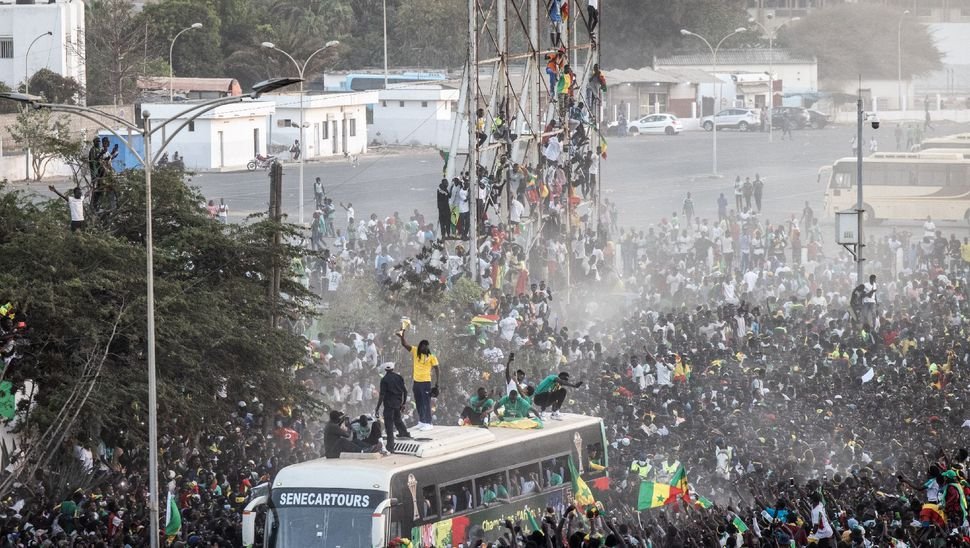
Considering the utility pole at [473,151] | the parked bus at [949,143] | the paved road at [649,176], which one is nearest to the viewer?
the utility pole at [473,151]

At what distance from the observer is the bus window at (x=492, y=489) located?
52.3 ft

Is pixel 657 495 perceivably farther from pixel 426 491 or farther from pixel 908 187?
pixel 908 187

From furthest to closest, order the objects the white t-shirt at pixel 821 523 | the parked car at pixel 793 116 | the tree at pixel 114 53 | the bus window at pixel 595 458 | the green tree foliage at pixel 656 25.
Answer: the green tree foliage at pixel 656 25 < the parked car at pixel 793 116 < the tree at pixel 114 53 < the bus window at pixel 595 458 < the white t-shirt at pixel 821 523

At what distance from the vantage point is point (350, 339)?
25.6 m

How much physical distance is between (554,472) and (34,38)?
4675 centimetres

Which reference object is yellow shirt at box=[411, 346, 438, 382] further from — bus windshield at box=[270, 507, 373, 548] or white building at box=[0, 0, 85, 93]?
white building at box=[0, 0, 85, 93]

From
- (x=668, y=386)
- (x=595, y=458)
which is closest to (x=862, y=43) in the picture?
(x=668, y=386)

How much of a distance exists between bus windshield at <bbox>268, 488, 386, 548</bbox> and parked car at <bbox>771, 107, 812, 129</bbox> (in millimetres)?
60279

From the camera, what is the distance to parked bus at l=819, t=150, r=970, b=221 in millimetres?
47219

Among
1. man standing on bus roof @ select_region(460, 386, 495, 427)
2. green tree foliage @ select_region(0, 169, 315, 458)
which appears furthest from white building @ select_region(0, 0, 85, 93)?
man standing on bus roof @ select_region(460, 386, 495, 427)

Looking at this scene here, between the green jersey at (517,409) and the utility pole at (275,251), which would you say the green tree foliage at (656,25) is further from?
the green jersey at (517,409)

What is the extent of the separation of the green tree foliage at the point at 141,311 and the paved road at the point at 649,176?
2338 cm

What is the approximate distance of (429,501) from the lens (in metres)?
15.2

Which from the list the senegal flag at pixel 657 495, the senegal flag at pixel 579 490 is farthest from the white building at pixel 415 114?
the senegal flag at pixel 657 495
